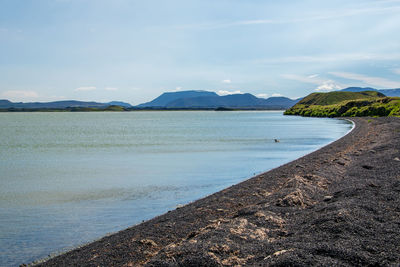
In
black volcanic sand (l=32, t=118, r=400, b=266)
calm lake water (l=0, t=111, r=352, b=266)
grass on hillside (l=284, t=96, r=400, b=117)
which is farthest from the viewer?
grass on hillside (l=284, t=96, r=400, b=117)

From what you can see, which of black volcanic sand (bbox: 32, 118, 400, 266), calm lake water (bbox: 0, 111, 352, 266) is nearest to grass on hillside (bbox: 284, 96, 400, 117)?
calm lake water (bbox: 0, 111, 352, 266)

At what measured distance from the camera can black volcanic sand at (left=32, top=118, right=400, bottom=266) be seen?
8461 millimetres

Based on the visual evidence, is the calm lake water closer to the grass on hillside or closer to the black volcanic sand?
the black volcanic sand

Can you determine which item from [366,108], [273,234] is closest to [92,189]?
[273,234]

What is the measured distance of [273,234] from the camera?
418 inches

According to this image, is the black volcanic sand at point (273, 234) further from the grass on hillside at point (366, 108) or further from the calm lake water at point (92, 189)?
the grass on hillside at point (366, 108)

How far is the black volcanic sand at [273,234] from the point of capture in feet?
27.8

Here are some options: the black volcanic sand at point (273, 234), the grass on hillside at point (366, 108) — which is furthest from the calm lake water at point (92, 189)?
the grass on hillside at point (366, 108)

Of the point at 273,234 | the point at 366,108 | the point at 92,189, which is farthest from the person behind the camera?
the point at 366,108

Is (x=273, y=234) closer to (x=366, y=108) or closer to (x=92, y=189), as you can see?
(x=92, y=189)

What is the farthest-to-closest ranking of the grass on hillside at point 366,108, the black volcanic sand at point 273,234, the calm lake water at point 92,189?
the grass on hillside at point 366,108 < the calm lake water at point 92,189 < the black volcanic sand at point 273,234

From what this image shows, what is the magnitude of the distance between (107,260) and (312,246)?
221 inches

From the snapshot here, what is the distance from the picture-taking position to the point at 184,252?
9.07 meters

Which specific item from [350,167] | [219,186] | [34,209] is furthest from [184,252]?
[350,167]
